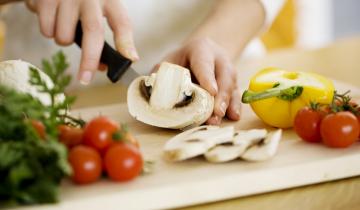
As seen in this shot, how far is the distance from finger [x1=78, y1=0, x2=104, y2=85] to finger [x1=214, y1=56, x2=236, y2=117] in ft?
0.95

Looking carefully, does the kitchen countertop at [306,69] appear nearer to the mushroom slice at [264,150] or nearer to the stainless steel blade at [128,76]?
the mushroom slice at [264,150]

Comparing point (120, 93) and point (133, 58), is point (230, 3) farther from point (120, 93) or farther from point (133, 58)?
point (133, 58)

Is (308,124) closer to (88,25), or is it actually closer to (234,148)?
(234,148)

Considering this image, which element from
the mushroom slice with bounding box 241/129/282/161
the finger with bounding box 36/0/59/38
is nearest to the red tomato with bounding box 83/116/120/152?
the mushroom slice with bounding box 241/129/282/161

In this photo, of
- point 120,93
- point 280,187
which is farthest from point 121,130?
point 120,93

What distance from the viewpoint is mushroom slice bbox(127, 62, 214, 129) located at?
4.48 feet

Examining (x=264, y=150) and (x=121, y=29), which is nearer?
(x=264, y=150)

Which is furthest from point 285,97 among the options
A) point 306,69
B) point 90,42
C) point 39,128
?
point 306,69

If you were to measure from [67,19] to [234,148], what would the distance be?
0.57 m

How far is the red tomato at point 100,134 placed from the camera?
3.48 ft

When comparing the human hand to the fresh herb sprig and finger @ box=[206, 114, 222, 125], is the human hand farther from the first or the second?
the fresh herb sprig

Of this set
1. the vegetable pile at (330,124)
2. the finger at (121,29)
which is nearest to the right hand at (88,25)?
the finger at (121,29)

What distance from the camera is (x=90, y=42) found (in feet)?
4.67

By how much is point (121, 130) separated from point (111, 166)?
64 millimetres
